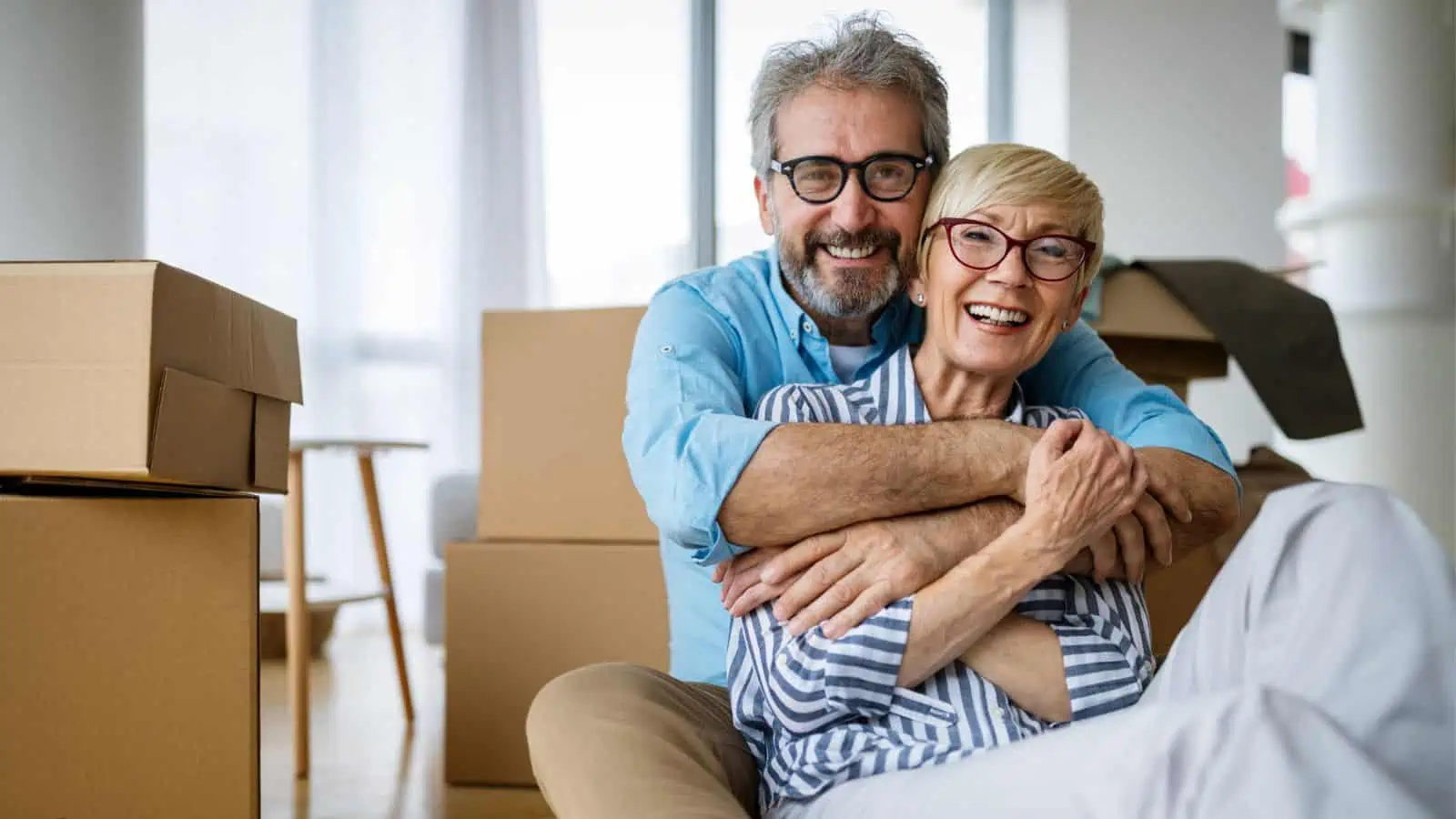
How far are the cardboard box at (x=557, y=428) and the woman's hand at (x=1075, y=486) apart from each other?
1032 mm

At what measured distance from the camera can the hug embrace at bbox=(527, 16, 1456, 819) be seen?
724 mm

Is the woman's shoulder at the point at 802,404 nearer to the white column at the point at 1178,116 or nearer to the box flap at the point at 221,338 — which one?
the box flap at the point at 221,338

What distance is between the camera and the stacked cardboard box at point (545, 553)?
193cm

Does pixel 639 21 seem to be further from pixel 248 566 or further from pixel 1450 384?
pixel 248 566

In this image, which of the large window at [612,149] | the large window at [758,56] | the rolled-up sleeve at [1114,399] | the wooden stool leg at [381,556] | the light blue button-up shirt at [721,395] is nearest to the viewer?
the light blue button-up shirt at [721,395]

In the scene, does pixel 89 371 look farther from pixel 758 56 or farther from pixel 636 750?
pixel 758 56

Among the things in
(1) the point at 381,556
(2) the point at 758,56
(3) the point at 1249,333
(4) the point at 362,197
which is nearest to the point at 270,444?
(1) the point at 381,556

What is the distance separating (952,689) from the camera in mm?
985

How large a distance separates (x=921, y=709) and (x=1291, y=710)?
357 mm

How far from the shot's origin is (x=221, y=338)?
119cm

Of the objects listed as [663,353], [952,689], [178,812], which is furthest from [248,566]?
[952,689]

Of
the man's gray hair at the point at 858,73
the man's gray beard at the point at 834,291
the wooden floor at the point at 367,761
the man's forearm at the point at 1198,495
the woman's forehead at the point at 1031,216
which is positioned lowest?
the wooden floor at the point at 367,761

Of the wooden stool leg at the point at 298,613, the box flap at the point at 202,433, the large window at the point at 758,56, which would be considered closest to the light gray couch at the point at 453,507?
the wooden stool leg at the point at 298,613

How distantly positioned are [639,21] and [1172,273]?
10.4 feet
